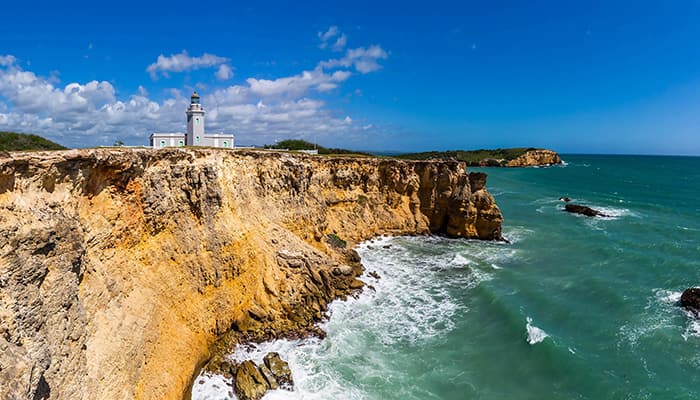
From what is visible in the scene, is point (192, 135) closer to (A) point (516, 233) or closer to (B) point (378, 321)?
(B) point (378, 321)

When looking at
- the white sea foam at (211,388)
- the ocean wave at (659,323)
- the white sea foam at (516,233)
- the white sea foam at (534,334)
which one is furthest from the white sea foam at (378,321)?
the ocean wave at (659,323)

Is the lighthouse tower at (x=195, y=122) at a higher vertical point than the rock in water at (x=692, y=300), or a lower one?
higher

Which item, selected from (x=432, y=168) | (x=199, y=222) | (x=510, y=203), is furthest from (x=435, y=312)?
(x=510, y=203)

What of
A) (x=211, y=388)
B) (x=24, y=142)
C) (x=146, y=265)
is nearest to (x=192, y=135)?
(x=24, y=142)

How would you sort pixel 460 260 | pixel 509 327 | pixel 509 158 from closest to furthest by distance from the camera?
pixel 509 327 < pixel 460 260 < pixel 509 158

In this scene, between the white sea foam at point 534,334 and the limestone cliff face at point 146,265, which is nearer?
the limestone cliff face at point 146,265

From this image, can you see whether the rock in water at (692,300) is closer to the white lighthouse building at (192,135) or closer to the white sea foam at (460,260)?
the white sea foam at (460,260)
